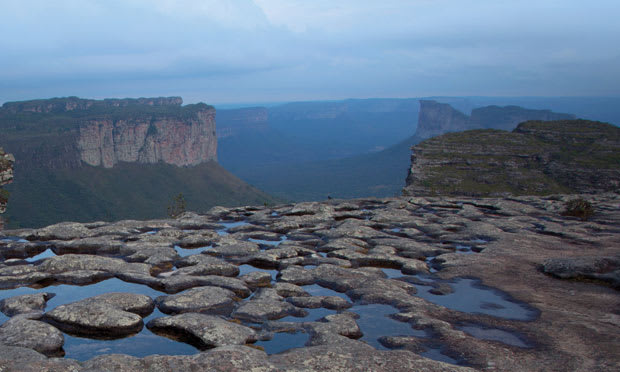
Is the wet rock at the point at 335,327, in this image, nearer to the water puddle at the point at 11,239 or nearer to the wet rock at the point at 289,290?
the wet rock at the point at 289,290

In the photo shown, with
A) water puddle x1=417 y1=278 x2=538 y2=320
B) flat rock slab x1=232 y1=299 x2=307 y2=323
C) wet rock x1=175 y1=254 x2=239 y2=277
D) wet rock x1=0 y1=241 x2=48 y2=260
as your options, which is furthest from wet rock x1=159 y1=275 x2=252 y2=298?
wet rock x1=0 y1=241 x2=48 y2=260

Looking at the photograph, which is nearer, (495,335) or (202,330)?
(202,330)

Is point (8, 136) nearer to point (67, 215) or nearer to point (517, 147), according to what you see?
point (67, 215)

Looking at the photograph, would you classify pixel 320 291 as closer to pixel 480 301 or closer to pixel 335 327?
pixel 335 327

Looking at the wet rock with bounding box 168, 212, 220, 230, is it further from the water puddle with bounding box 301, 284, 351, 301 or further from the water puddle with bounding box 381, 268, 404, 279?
the water puddle with bounding box 301, 284, 351, 301

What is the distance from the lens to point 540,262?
17453 millimetres

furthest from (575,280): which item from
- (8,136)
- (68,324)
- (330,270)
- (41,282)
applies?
(8,136)

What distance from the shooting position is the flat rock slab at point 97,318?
10.3 meters

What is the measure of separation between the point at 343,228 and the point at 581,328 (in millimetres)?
12456

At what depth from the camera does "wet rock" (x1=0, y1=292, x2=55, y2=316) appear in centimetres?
1129

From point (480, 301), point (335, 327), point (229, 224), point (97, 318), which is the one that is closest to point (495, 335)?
point (480, 301)

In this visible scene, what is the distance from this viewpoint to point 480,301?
1345 centimetres

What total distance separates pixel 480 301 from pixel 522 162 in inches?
3681

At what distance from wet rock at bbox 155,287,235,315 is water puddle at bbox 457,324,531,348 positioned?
19.5 ft
